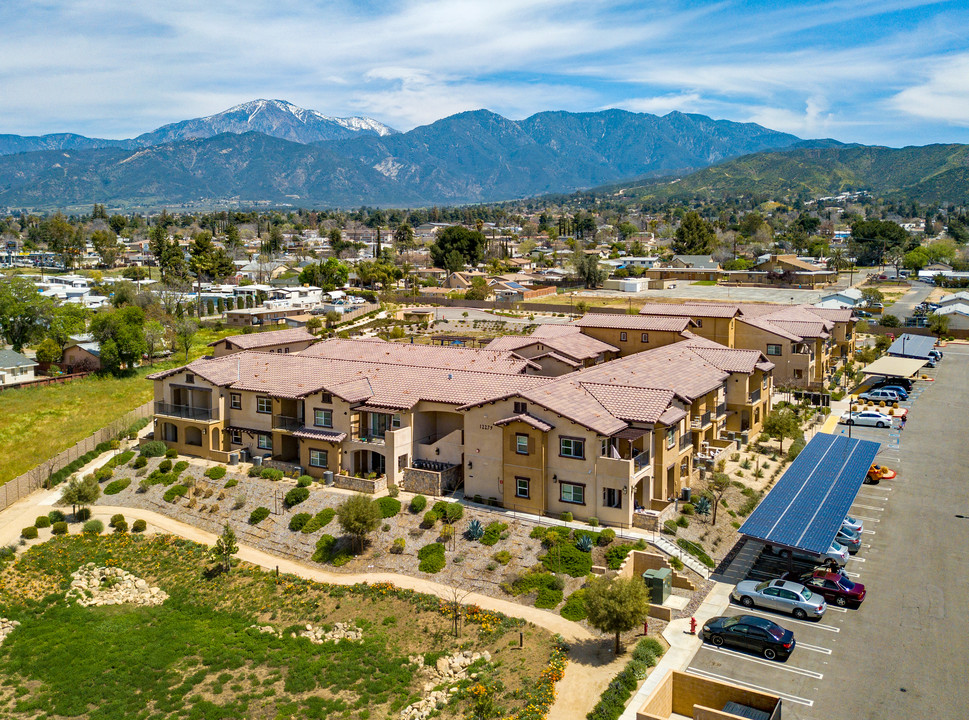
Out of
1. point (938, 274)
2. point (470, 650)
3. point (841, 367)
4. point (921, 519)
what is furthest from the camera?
point (938, 274)

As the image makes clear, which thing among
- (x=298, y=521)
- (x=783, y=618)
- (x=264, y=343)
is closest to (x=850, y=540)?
(x=783, y=618)

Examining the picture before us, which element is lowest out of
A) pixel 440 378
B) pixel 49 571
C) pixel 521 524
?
pixel 49 571

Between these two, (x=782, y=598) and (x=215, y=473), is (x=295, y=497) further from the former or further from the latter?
(x=782, y=598)

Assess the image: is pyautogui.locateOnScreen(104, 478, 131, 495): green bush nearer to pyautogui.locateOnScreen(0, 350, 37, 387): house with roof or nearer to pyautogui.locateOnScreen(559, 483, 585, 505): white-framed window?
pyautogui.locateOnScreen(559, 483, 585, 505): white-framed window

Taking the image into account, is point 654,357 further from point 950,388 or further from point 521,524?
point 950,388

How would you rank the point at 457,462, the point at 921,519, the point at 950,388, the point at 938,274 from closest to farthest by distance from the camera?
1. the point at 921,519
2. the point at 457,462
3. the point at 950,388
4. the point at 938,274

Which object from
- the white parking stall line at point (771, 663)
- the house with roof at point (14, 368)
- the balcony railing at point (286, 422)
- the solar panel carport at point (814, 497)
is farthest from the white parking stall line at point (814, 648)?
the house with roof at point (14, 368)

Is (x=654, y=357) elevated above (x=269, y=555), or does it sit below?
above

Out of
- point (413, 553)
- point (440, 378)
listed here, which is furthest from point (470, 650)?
point (440, 378)
